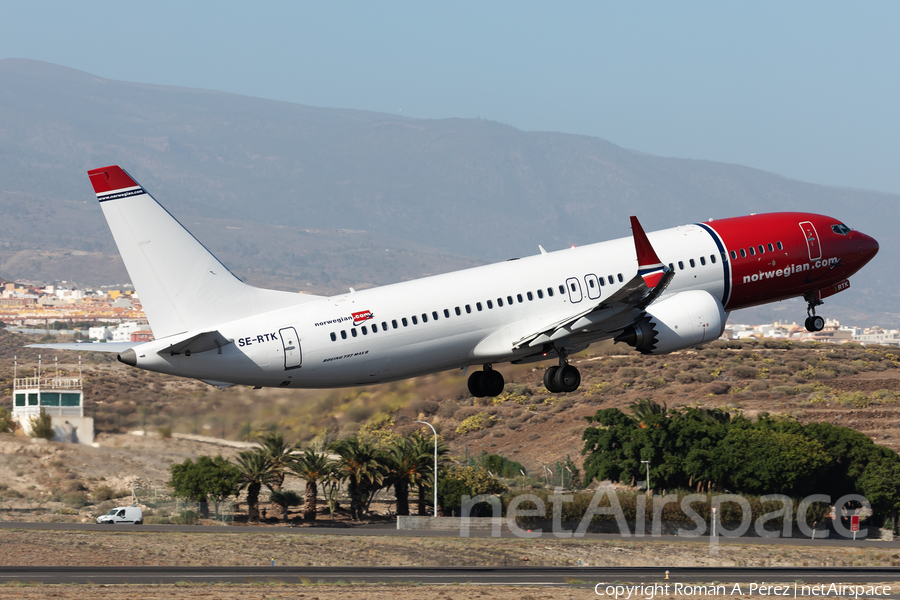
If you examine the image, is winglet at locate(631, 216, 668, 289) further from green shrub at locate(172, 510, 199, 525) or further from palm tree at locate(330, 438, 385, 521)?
green shrub at locate(172, 510, 199, 525)

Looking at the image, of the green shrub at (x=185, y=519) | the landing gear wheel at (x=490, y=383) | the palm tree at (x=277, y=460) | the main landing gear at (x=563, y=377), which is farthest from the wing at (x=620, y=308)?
the green shrub at (x=185, y=519)

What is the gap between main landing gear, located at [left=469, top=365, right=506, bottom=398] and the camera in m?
50.0

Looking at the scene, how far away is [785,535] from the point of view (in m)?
89.7

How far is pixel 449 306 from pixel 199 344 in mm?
9489

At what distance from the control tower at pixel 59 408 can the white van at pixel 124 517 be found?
7713 mm

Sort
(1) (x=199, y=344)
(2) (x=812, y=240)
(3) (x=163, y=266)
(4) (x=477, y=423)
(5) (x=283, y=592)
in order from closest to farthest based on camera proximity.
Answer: (1) (x=199, y=344) < (3) (x=163, y=266) < (5) (x=283, y=592) < (2) (x=812, y=240) < (4) (x=477, y=423)

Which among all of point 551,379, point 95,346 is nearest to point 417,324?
point 551,379

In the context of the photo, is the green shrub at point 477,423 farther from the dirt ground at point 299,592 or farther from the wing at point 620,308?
the wing at point 620,308

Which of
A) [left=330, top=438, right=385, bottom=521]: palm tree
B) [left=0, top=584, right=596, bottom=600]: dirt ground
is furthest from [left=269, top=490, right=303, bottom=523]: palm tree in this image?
[left=0, top=584, right=596, bottom=600]: dirt ground

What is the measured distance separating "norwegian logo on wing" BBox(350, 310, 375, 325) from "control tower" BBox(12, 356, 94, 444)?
3096 centimetres

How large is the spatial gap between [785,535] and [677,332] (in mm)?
47955

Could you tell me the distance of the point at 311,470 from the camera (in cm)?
8719

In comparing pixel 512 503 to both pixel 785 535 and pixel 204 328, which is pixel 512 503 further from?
pixel 204 328

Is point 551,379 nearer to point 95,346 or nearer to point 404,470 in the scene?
point 95,346
